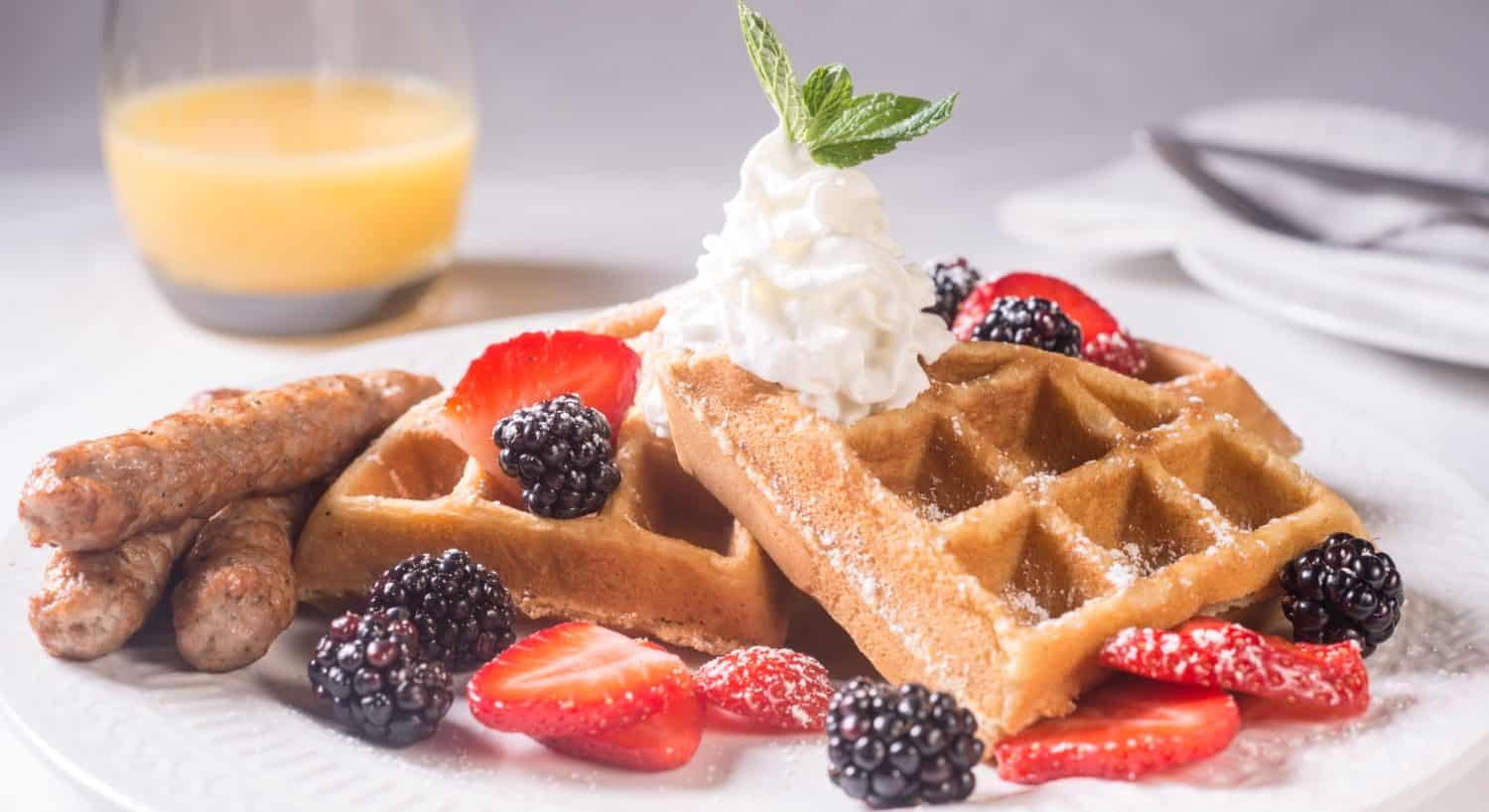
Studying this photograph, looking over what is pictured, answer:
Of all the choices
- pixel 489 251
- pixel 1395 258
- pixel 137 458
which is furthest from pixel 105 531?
pixel 1395 258

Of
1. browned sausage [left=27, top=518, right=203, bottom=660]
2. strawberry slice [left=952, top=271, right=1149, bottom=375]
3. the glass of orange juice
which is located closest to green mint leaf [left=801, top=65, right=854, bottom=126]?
strawberry slice [left=952, top=271, right=1149, bottom=375]

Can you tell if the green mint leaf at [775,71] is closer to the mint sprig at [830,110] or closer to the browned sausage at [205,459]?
the mint sprig at [830,110]

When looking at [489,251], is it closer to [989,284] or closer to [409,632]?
[989,284]

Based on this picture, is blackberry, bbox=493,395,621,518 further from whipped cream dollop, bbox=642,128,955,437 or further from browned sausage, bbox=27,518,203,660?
browned sausage, bbox=27,518,203,660

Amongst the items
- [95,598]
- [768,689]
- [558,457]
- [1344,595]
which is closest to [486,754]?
[768,689]

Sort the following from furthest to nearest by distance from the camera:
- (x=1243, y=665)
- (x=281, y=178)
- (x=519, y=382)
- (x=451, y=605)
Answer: (x=281, y=178), (x=519, y=382), (x=451, y=605), (x=1243, y=665)

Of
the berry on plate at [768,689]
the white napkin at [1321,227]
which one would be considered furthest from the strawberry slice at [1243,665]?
the white napkin at [1321,227]

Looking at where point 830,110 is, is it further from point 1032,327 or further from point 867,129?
point 1032,327
